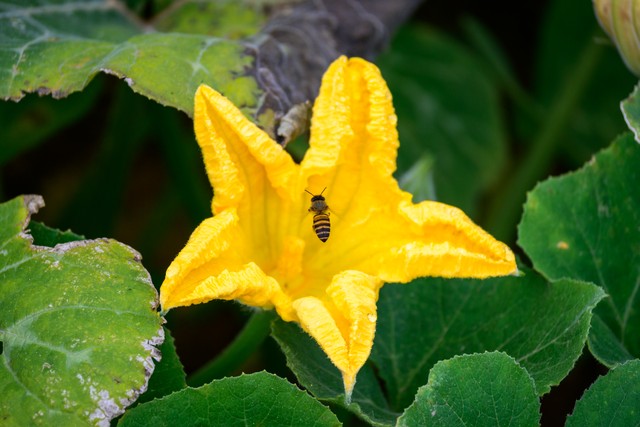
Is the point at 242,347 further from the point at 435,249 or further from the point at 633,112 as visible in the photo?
the point at 633,112

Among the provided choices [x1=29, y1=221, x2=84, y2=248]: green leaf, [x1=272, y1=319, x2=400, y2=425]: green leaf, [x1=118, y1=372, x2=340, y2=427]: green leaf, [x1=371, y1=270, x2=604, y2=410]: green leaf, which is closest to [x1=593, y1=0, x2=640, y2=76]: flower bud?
[x1=371, y1=270, x2=604, y2=410]: green leaf

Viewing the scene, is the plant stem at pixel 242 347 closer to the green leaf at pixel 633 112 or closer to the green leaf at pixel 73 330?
the green leaf at pixel 73 330

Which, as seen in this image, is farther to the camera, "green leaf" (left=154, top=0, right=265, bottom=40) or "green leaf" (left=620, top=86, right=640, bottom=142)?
"green leaf" (left=154, top=0, right=265, bottom=40)

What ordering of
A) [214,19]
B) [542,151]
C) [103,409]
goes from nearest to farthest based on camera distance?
[103,409] → [214,19] → [542,151]

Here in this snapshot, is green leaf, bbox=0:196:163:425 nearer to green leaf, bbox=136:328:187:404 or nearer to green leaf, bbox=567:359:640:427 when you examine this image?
green leaf, bbox=136:328:187:404

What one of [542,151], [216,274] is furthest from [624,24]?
[542,151]

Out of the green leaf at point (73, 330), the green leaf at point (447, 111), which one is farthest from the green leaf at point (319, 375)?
the green leaf at point (447, 111)

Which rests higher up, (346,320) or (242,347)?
(346,320)
